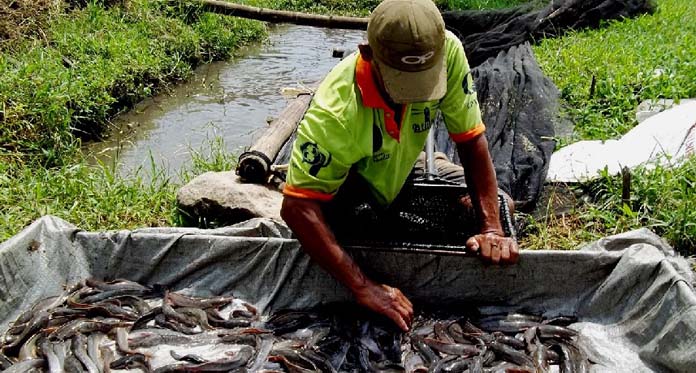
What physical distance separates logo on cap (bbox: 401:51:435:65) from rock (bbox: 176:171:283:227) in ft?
7.67

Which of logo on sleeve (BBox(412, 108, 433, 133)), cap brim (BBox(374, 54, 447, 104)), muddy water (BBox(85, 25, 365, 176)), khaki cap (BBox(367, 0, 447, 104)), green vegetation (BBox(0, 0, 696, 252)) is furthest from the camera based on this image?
muddy water (BBox(85, 25, 365, 176))

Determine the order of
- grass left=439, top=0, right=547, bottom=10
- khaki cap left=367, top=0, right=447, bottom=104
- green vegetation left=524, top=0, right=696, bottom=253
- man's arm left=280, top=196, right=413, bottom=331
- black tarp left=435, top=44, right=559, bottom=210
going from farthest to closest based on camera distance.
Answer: grass left=439, top=0, right=547, bottom=10 < black tarp left=435, top=44, right=559, bottom=210 < green vegetation left=524, top=0, right=696, bottom=253 < man's arm left=280, top=196, right=413, bottom=331 < khaki cap left=367, top=0, right=447, bottom=104

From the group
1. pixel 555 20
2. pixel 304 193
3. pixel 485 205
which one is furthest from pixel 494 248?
pixel 555 20

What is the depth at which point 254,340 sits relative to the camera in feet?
13.1

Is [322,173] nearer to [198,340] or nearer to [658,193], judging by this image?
[198,340]

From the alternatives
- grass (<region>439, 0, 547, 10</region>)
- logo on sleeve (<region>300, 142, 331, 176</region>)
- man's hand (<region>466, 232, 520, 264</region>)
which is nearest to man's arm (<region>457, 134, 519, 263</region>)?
man's hand (<region>466, 232, 520, 264</region>)

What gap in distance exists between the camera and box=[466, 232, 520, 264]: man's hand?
13.0ft

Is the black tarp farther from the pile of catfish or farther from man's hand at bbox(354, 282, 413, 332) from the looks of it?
man's hand at bbox(354, 282, 413, 332)

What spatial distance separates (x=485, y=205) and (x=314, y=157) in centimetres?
121

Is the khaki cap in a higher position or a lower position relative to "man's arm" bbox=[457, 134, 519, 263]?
higher

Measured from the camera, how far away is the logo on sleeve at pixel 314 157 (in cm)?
350

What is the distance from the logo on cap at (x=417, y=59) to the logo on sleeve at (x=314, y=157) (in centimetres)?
64

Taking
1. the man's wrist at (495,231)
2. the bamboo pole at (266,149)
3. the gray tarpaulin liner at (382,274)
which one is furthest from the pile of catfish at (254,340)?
the bamboo pole at (266,149)

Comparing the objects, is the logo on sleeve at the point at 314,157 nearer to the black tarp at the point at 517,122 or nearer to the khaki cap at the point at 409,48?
the khaki cap at the point at 409,48
